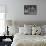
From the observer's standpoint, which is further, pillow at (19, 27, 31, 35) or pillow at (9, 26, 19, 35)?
pillow at (9, 26, 19, 35)

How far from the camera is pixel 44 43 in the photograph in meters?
2.74

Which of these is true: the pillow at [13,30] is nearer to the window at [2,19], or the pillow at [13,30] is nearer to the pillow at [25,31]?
the window at [2,19]

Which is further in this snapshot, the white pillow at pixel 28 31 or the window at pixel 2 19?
the window at pixel 2 19

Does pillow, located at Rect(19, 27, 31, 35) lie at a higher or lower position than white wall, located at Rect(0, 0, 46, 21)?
lower

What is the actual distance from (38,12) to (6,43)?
181 centimetres

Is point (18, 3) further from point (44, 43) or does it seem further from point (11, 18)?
point (44, 43)

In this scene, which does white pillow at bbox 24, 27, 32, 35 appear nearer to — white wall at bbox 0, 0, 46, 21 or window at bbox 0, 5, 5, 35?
white wall at bbox 0, 0, 46, 21

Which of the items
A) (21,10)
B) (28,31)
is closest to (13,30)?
(28,31)

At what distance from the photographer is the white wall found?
469cm

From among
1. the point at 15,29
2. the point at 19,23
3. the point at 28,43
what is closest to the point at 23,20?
the point at 19,23

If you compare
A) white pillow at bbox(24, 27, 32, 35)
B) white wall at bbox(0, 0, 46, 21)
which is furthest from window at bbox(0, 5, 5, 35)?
white pillow at bbox(24, 27, 32, 35)

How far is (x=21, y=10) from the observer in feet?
15.5

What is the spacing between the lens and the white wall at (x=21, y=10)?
469 centimetres

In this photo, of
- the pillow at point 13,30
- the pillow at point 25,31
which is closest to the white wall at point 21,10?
the pillow at point 13,30
